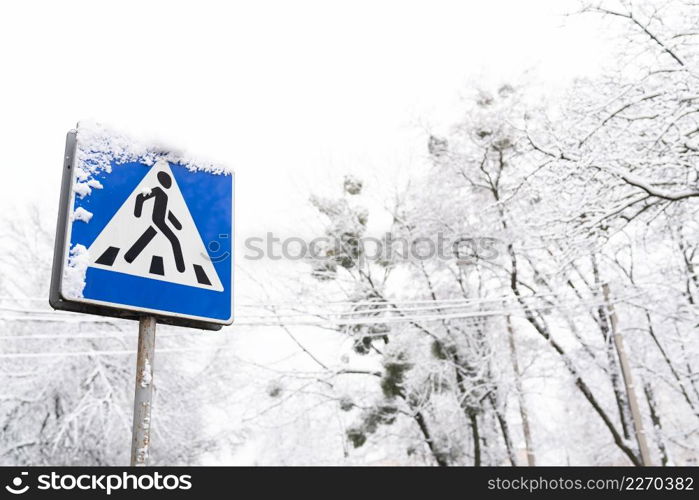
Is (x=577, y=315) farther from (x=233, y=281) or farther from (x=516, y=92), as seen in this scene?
(x=233, y=281)

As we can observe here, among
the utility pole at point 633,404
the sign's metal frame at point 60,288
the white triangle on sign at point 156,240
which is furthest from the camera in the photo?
the utility pole at point 633,404

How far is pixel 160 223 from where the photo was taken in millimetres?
1850

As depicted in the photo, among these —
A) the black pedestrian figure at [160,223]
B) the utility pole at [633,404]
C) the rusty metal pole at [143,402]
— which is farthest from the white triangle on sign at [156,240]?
the utility pole at [633,404]

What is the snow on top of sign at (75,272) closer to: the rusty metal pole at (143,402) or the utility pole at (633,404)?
the rusty metal pole at (143,402)

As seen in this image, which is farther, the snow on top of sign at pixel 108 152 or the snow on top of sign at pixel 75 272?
the snow on top of sign at pixel 108 152

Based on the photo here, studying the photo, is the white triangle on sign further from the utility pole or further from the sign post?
the utility pole

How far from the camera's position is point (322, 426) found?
14.0 metres

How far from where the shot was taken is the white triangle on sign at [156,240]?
1717 mm

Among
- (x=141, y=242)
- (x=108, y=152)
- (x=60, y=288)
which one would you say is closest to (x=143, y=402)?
(x=60, y=288)

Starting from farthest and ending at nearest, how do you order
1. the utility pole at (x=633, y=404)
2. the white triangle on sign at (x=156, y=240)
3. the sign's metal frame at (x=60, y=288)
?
the utility pole at (x=633, y=404), the white triangle on sign at (x=156, y=240), the sign's metal frame at (x=60, y=288)

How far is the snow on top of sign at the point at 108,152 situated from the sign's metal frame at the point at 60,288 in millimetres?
28

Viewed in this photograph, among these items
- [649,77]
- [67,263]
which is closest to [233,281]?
[67,263]

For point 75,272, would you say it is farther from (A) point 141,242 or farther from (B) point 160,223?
(B) point 160,223

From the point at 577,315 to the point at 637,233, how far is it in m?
5.01
